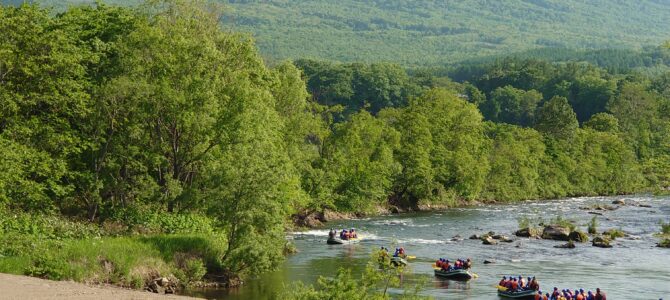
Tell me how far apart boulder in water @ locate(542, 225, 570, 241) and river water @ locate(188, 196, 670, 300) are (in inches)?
58.3

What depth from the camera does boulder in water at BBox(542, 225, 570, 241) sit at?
200 ft

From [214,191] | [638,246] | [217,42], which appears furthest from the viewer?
[638,246]

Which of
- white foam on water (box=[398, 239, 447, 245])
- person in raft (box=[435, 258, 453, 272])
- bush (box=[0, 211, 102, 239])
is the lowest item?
white foam on water (box=[398, 239, 447, 245])

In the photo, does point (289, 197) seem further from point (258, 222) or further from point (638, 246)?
point (638, 246)

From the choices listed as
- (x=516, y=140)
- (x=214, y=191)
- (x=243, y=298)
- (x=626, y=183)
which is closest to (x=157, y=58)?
(x=214, y=191)

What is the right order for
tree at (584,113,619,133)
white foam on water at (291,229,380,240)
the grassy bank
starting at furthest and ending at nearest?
tree at (584,113,619,133) < white foam on water at (291,229,380,240) < the grassy bank

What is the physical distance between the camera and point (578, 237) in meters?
60.0

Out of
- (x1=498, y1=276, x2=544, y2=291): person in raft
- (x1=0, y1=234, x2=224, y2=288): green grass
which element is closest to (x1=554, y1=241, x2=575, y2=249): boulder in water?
(x1=498, y1=276, x2=544, y2=291): person in raft

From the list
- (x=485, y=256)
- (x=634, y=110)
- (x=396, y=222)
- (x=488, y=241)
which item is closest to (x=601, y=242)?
(x=488, y=241)

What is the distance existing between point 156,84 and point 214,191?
345 inches

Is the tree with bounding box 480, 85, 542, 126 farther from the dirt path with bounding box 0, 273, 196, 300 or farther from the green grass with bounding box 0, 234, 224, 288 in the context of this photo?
the dirt path with bounding box 0, 273, 196, 300

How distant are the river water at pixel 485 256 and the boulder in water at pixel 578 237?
5.87ft

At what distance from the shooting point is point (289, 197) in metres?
51.9

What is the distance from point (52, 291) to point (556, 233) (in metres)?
43.2
